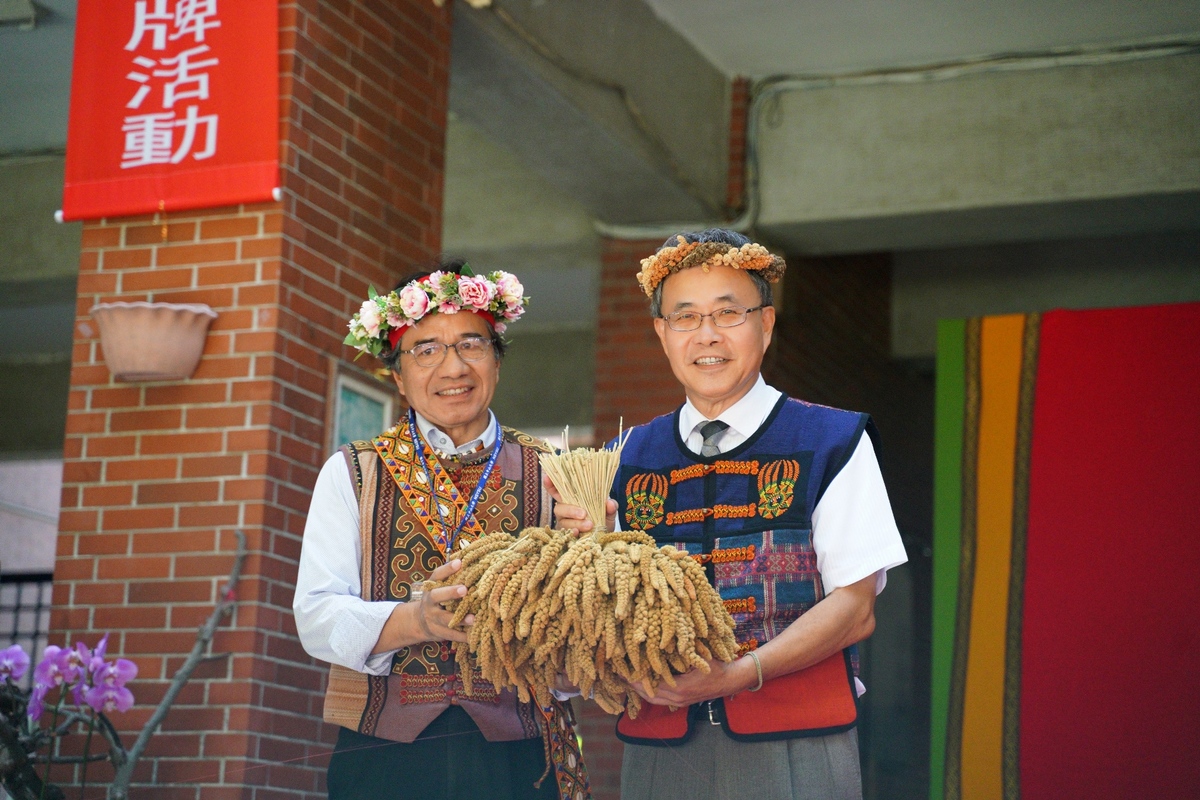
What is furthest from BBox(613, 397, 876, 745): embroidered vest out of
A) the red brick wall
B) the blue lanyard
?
the red brick wall

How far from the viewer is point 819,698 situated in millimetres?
2158

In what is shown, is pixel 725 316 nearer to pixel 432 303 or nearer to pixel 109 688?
pixel 432 303

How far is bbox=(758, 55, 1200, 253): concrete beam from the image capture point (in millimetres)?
5930

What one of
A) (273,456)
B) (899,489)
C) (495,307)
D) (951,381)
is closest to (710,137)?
(951,381)

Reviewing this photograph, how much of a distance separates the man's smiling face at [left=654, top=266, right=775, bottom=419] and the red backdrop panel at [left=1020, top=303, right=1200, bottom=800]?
9.00 ft

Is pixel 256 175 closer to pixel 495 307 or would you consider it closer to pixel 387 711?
pixel 495 307

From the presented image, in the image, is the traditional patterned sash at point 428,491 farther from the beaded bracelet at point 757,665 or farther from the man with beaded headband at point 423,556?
the beaded bracelet at point 757,665

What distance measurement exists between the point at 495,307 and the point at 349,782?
904 millimetres

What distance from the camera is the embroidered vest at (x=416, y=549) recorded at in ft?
7.73

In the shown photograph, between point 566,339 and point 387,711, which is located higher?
point 566,339

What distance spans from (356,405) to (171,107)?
3.35 ft

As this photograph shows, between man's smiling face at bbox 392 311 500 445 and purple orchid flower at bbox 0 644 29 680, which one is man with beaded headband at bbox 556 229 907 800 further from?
purple orchid flower at bbox 0 644 29 680

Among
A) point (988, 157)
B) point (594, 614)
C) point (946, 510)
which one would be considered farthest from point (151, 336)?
point (988, 157)

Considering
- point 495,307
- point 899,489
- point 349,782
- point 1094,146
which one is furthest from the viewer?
point 899,489
